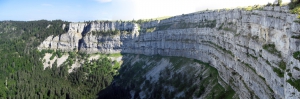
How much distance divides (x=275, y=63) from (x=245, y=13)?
28.0 meters

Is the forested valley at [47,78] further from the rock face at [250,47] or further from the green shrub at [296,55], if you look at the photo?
the green shrub at [296,55]

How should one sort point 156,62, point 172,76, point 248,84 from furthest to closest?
point 156,62, point 172,76, point 248,84

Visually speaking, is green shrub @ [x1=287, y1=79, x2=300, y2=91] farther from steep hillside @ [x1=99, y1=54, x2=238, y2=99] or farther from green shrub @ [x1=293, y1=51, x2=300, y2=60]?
steep hillside @ [x1=99, y1=54, x2=238, y2=99]

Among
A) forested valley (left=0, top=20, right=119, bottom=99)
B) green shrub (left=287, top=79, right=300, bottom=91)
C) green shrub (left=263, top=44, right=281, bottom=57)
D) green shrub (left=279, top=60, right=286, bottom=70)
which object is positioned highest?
green shrub (left=263, top=44, right=281, bottom=57)

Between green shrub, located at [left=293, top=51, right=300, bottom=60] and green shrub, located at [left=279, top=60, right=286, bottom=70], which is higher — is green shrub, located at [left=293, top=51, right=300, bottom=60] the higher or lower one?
the higher one

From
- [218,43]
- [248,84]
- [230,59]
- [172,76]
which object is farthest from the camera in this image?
[172,76]

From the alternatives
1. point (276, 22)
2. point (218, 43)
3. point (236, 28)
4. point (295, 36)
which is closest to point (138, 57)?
point (218, 43)

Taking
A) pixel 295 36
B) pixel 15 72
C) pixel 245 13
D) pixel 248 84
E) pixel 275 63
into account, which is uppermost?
pixel 245 13

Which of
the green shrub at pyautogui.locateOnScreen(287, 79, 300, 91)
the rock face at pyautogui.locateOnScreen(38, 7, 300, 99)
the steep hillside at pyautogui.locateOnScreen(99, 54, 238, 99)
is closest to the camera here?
the green shrub at pyautogui.locateOnScreen(287, 79, 300, 91)

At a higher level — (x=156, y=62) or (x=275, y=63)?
(x=275, y=63)

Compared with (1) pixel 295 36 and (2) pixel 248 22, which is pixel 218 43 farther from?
(1) pixel 295 36

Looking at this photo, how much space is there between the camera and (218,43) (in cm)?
9756

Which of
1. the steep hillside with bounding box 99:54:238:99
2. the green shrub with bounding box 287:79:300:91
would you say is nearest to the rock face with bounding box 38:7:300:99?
the green shrub with bounding box 287:79:300:91

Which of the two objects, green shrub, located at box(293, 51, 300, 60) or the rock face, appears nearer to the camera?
green shrub, located at box(293, 51, 300, 60)
